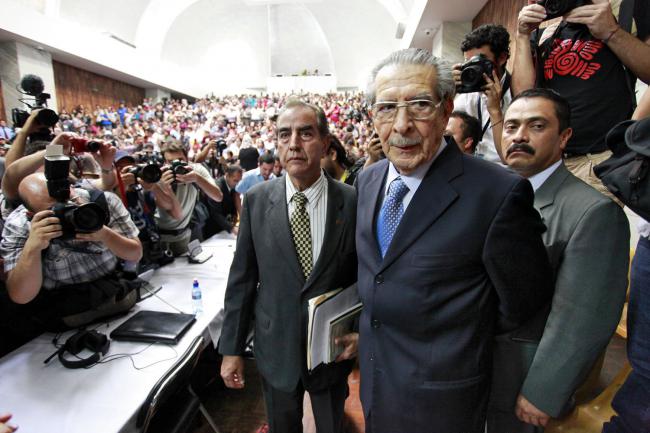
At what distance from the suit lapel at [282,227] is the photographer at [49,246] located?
3.20 ft

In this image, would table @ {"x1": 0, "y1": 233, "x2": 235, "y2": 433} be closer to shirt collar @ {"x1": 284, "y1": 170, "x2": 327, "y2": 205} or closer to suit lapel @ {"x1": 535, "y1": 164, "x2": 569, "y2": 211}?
shirt collar @ {"x1": 284, "y1": 170, "x2": 327, "y2": 205}

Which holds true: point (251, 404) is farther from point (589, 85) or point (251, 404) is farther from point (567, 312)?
point (589, 85)

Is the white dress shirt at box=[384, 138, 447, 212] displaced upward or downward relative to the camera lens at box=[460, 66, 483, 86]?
downward

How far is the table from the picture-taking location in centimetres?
136

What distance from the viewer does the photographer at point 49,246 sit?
158 centimetres

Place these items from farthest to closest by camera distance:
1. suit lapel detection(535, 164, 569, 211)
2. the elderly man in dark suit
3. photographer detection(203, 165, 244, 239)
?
photographer detection(203, 165, 244, 239)
suit lapel detection(535, 164, 569, 211)
the elderly man in dark suit

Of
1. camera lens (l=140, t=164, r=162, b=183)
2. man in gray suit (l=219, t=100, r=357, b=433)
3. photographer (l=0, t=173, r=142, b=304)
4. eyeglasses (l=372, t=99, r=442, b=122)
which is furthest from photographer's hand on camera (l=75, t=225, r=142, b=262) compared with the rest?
eyeglasses (l=372, t=99, r=442, b=122)

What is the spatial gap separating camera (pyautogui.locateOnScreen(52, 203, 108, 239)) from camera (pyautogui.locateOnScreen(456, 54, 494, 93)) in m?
1.81

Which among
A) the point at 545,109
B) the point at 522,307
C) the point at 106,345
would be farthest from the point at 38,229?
the point at 545,109

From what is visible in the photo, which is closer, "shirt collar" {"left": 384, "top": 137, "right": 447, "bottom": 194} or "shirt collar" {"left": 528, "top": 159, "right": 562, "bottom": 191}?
"shirt collar" {"left": 384, "top": 137, "right": 447, "bottom": 194}

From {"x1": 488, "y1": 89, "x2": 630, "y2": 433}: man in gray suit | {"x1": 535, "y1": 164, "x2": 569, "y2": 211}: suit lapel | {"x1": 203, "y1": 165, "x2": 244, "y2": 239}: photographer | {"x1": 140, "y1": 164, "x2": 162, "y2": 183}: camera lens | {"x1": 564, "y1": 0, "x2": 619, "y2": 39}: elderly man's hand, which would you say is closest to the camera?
{"x1": 488, "y1": 89, "x2": 630, "y2": 433}: man in gray suit

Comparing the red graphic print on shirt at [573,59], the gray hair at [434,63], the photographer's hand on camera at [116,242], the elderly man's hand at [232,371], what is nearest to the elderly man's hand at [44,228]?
the photographer's hand on camera at [116,242]

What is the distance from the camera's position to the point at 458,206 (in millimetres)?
937

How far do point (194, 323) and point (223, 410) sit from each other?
2.54ft
